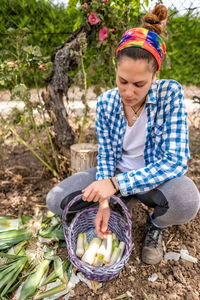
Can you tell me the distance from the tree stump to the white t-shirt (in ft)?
0.96

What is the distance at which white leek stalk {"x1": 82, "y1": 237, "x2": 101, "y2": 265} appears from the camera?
136 centimetres

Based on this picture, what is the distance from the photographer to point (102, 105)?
5.32 ft

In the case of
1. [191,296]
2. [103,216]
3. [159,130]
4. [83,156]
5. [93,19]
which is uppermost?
[93,19]

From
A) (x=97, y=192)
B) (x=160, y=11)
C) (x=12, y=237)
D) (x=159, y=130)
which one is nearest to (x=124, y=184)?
(x=97, y=192)

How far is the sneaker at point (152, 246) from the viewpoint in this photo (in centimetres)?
150

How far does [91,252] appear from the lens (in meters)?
1.39

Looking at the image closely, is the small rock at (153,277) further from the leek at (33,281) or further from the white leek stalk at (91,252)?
the leek at (33,281)

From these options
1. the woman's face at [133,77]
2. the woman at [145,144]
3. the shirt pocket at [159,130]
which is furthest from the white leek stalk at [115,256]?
the woman's face at [133,77]

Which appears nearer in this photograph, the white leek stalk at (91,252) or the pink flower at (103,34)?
the white leek stalk at (91,252)

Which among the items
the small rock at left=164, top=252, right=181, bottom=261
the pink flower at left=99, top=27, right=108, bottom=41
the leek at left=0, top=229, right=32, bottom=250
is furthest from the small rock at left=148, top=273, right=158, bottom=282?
the pink flower at left=99, top=27, right=108, bottom=41

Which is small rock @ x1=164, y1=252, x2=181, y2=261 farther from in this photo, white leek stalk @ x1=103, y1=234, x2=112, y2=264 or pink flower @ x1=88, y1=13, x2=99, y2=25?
pink flower @ x1=88, y1=13, x2=99, y2=25

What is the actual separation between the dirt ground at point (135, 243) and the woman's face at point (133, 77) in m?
1.01

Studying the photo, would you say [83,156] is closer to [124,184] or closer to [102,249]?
[124,184]

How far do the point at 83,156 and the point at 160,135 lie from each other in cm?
68
